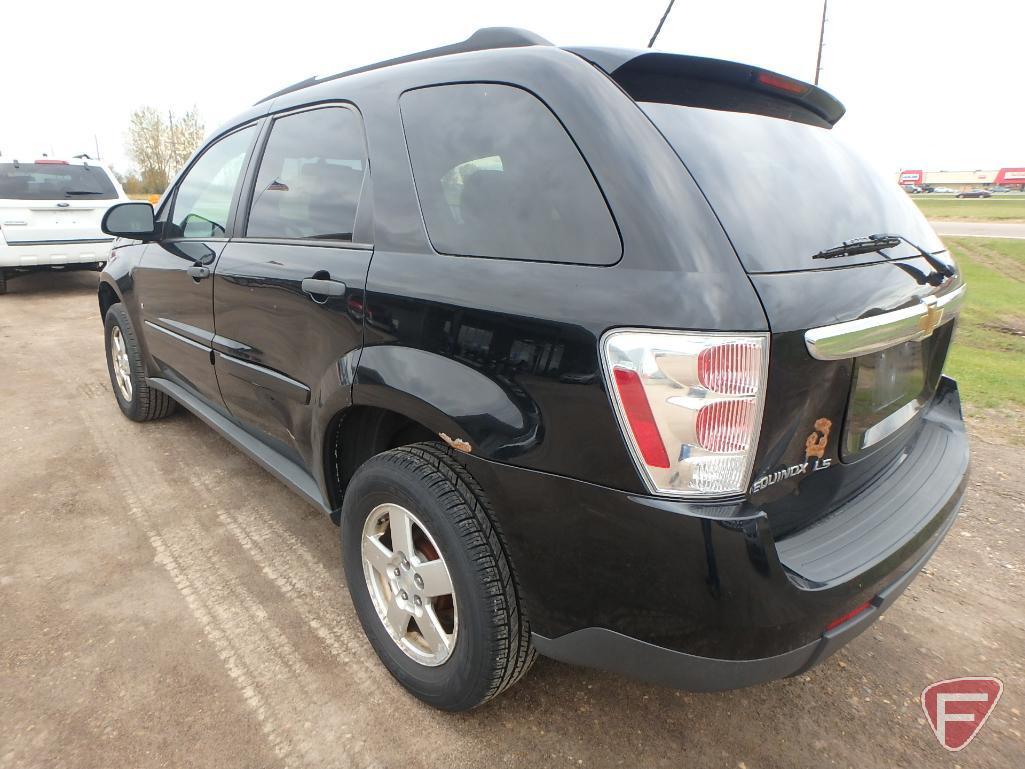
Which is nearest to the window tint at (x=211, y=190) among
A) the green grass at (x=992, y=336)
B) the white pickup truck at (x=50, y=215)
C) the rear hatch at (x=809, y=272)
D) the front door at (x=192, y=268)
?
the front door at (x=192, y=268)

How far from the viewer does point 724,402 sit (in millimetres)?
1320

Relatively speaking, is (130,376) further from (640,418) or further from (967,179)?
(967,179)

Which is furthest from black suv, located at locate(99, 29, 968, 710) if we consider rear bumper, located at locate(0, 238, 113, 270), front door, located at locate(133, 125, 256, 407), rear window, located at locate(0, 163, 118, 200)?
rear window, located at locate(0, 163, 118, 200)

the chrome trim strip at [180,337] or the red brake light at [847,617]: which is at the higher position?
the chrome trim strip at [180,337]

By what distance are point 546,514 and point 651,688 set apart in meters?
0.97

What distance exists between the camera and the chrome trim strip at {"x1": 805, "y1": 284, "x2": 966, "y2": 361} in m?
1.38

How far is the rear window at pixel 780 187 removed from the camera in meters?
1.45

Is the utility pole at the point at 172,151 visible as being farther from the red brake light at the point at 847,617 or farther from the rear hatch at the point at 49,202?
the red brake light at the point at 847,617

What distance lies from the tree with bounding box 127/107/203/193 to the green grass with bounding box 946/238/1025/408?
3905cm

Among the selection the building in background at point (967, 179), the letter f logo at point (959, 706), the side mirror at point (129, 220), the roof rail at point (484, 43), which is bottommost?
the letter f logo at point (959, 706)

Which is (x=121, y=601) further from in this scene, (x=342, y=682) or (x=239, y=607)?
(x=342, y=682)

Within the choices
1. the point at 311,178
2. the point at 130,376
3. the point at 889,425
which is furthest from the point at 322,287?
the point at 130,376

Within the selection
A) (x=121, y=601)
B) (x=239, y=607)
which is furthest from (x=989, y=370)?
(x=121, y=601)

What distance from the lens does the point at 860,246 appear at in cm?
164
